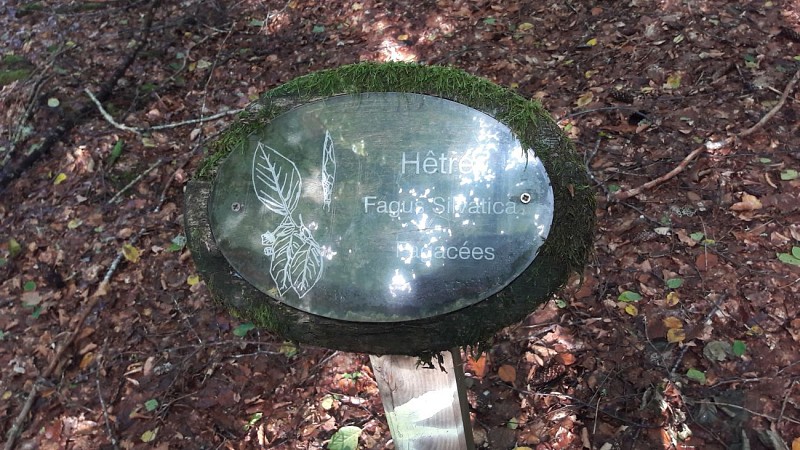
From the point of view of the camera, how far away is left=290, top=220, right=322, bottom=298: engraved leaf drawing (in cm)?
153

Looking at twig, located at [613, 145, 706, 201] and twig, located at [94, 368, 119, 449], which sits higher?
twig, located at [613, 145, 706, 201]

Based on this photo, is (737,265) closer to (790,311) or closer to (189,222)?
(790,311)

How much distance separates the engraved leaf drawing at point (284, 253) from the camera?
60.6 inches

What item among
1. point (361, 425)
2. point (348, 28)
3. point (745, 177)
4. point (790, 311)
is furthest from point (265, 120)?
point (348, 28)

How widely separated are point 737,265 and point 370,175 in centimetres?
216

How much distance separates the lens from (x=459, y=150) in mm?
1557

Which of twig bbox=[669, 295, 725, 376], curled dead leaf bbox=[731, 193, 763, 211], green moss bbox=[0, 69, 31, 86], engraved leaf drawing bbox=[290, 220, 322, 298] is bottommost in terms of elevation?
twig bbox=[669, 295, 725, 376]

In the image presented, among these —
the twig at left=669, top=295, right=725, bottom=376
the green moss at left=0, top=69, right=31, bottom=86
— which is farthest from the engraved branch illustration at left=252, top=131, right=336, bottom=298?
the green moss at left=0, top=69, right=31, bottom=86

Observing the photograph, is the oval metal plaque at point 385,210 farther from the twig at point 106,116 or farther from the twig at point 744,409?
the twig at point 106,116

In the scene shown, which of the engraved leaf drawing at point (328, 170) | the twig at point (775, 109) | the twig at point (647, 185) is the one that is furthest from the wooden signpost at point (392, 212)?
the twig at point (775, 109)

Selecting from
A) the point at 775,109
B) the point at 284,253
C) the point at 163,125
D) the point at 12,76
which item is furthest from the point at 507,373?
the point at 12,76

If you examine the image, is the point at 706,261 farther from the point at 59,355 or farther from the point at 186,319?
the point at 59,355

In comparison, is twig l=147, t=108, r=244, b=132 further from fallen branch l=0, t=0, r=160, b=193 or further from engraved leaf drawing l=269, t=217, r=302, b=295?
engraved leaf drawing l=269, t=217, r=302, b=295

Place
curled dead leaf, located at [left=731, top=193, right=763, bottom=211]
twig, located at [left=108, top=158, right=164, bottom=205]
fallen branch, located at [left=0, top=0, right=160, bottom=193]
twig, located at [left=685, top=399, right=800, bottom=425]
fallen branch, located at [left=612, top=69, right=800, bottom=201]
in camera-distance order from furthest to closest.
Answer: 1. fallen branch, located at [left=0, top=0, right=160, bottom=193]
2. twig, located at [left=108, top=158, right=164, bottom=205]
3. fallen branch, located at [left=612, top=69, right=800, bottom=201]
4. curled dead leaf, located at [left=731, top=193, right=763, bottom=211]
5. twig, located at [left=685, top=399, right=800, bottom=425]
